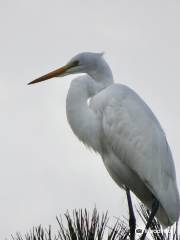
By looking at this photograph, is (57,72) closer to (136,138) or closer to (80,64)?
(80,64)

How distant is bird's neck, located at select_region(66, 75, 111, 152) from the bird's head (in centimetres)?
16

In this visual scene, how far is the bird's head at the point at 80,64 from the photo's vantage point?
4.66 meters

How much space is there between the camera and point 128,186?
4.50m

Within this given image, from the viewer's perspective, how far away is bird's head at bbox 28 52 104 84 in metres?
4.66

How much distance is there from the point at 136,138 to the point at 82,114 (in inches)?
18.8

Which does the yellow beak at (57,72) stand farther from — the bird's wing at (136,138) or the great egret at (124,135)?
the bird's wing at (136,138)

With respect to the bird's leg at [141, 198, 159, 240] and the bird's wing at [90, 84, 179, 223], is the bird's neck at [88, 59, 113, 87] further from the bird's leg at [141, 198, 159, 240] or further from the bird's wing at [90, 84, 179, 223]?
the bird's leg at [141, 198, 159, 240]

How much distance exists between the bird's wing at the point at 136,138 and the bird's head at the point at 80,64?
0.92ft

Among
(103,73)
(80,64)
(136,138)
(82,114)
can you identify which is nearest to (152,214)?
(136,138)

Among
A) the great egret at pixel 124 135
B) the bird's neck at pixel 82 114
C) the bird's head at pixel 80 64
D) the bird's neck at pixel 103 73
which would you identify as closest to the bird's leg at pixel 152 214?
the great egret at pixel 124 135

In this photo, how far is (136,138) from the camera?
446 cm

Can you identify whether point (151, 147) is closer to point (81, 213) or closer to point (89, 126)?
point (89, 126)

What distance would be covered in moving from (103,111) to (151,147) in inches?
19.0

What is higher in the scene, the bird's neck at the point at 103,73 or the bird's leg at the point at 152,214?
the bird's neck at the point at 103,73
